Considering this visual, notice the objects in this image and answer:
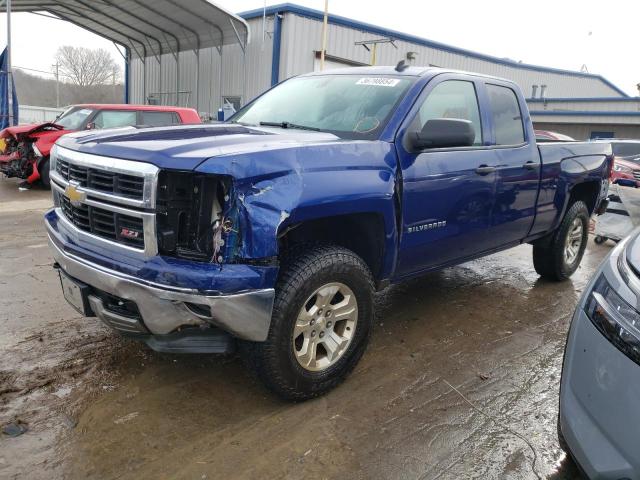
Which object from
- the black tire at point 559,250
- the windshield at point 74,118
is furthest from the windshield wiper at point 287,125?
the windshield at point 74,118

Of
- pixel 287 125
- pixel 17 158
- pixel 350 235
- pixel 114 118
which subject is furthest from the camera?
pixel 114 118

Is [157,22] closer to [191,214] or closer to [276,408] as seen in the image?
[191,214]

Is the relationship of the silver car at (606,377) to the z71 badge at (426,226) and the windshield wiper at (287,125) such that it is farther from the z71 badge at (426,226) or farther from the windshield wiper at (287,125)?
the windshield wiper at (287,125)

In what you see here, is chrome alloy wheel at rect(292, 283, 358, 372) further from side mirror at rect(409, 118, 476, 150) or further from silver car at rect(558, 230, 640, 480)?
silver car at rect(558, 230, 640, 480)

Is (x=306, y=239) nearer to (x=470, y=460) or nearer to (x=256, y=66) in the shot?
(x=470, y=460)

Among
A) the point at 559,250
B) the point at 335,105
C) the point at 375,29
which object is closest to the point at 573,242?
the point at 559,250

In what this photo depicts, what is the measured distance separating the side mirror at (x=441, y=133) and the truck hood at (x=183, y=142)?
20.5 inches

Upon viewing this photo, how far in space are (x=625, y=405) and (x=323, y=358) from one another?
5.36 ft

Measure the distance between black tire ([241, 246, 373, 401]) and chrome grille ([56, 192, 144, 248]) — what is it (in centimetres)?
75

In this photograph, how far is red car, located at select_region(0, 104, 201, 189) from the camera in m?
10.3

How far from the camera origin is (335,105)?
3.76 meters

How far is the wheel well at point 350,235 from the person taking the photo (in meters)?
3.01

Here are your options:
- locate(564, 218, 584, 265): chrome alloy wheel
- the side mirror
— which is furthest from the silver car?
locate(564, 218, 584, 265): chrome alloy wheel

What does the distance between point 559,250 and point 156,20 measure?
18255mm
